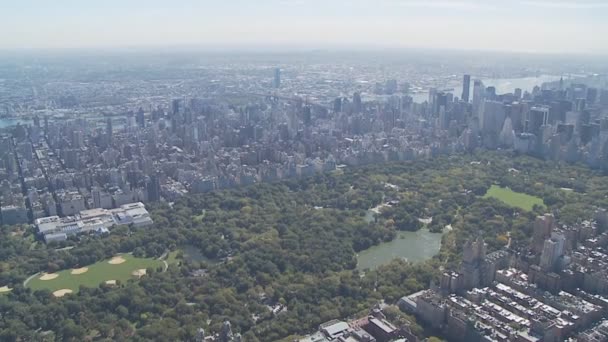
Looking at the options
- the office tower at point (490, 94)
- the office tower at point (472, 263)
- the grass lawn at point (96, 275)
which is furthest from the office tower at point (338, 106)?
the office tower at point (472, 263)

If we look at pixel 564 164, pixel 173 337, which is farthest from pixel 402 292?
pixel 564 164

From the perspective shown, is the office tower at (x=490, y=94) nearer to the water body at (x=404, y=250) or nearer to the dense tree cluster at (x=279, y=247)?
the dense tree cluster at (x=279, y=247)

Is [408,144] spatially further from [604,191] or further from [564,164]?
[604,191]

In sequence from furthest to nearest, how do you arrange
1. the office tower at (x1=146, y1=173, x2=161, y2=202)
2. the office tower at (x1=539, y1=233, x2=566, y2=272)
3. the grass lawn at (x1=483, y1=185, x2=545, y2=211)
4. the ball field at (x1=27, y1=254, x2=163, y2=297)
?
the office tower at (x1=146, y1=173, x2=161, y2=202), the grass lawn at (x1=483, y1=185, x2=545, y2=211), the ball field at (x1=27, y1=254, x2=163, y2=297), the office tower at (x1=539, y1=233, x2=566, y2=272)

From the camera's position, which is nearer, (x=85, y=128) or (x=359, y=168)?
(x=359, y=168)

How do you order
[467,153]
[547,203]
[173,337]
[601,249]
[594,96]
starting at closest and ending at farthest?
[173,337]
[601,249]
[547,203]
[467,153]
[594,96]

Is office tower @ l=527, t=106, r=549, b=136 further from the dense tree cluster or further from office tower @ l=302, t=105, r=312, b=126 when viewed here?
office tower @ l=302, t=105, r=312, b=126

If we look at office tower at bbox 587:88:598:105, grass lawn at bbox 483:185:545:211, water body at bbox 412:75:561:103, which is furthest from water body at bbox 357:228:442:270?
water body at bbox 412:75:561:103
